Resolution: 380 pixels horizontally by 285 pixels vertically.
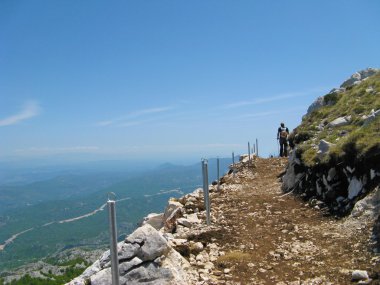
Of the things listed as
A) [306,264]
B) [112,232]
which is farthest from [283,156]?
[112,232]

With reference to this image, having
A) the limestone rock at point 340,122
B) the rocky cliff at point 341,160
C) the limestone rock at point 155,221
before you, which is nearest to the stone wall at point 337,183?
the rocky cliff at point 341,160

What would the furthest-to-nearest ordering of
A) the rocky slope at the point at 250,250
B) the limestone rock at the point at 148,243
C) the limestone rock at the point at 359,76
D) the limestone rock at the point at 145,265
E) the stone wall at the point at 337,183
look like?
the limestone rock at the point at 359,76, the stone wall at the point at 337,183, the limestone rock at the point at 148,243, the rocky slope at the point at 250,250, the limestone rock at the point at 145,265

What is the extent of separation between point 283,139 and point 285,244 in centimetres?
2111

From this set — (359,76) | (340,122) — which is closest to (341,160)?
(340,122)

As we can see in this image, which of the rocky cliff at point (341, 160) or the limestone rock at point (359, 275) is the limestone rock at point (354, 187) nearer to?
the rocky cliff at point (341, 160)

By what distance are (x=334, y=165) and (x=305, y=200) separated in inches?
78.9

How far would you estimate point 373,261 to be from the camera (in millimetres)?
8594

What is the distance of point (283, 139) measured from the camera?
103 ft

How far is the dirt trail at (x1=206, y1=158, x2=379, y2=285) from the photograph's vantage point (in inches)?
345

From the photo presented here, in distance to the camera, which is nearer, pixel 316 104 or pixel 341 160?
pixel 341 160

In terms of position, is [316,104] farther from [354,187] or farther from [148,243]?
[148,243]

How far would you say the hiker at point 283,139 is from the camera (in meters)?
31.1

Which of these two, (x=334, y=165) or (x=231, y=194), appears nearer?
(x=334, y=165)

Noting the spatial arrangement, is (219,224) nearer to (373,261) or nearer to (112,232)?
(373,261)
